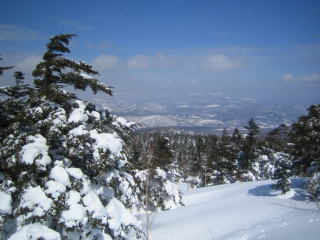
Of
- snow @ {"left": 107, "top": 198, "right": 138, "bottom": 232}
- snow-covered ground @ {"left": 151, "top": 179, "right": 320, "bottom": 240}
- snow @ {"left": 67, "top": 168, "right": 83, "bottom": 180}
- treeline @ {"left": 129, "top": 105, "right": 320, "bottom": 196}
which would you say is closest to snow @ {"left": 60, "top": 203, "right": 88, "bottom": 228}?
snow @ {"left": 67, "top": 168, "right": 83, "bottom": 180}

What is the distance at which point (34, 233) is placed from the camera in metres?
6.37

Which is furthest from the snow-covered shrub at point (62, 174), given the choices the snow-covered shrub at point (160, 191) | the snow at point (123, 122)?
the snow-covered shrub at point (160, 191)

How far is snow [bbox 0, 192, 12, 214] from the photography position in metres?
6.25

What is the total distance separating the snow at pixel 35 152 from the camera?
22.6ft

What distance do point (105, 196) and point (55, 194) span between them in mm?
1800

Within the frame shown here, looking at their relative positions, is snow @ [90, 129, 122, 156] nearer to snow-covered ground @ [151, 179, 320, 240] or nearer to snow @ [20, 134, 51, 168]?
snow @ [20, 134, 51, 168]

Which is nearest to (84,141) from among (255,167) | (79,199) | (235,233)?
(79,199)

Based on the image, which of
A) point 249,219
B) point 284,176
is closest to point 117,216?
point 249,219

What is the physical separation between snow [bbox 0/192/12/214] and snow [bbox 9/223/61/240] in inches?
21.7

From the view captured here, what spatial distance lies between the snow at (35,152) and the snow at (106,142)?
4.39 feet

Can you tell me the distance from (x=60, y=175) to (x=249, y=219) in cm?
945

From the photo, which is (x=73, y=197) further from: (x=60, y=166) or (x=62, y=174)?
(x=60, y=166)

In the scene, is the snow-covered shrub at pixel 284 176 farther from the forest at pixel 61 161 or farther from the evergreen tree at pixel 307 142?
the forest at pixel 61 161

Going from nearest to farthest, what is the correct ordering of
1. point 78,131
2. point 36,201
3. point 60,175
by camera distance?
point 36,201 < point 60,175 < point 78,131
